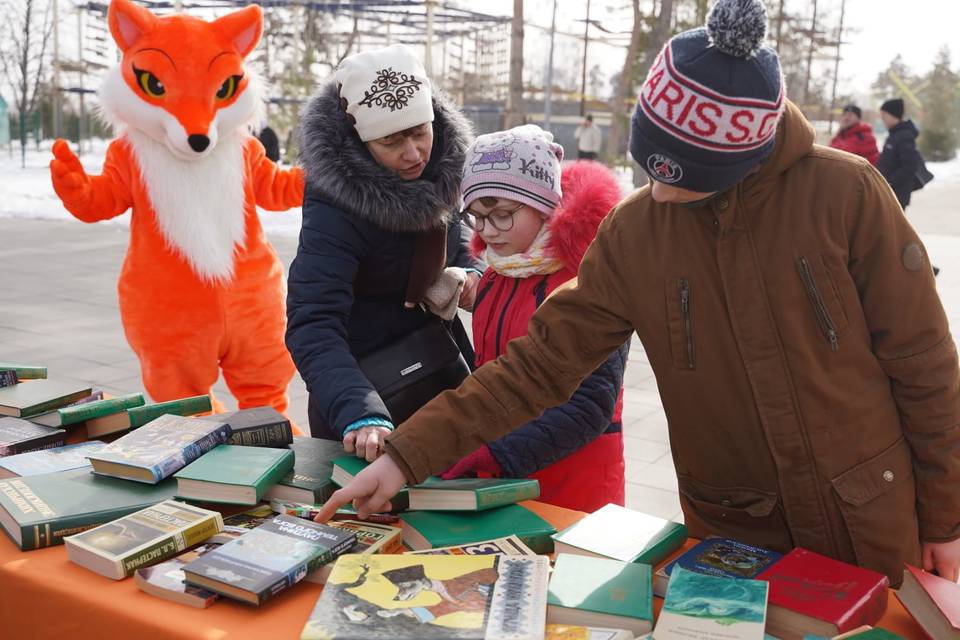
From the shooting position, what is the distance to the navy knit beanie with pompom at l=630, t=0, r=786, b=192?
1311 millimetres

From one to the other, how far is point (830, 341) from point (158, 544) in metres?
1.16

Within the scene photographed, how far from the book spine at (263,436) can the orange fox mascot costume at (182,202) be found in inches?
62.3

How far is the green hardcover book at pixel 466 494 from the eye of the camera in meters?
1.64

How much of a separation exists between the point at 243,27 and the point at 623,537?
290 cm

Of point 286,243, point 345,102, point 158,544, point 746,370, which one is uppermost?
point 345,102

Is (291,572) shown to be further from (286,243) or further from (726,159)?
(286,243)

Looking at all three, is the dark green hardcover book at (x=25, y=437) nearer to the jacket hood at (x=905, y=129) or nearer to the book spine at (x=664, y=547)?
the book spine at (x=664, y=547)

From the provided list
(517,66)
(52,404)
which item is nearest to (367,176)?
(52,404)

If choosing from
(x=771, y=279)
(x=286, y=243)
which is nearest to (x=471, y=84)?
(x=286, y=243)

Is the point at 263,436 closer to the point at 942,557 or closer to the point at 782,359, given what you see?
the point at 782,359

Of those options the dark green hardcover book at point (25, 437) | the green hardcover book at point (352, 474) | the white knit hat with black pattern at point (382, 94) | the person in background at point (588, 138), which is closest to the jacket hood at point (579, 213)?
the white knit hat with black pattern at point (382, 94)

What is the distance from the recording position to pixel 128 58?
3504mm

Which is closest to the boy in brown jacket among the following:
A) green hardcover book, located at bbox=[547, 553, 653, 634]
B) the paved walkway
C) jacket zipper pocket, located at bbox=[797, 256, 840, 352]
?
jacket zipper pocket, located at bbox=[797, 256, 840, 352]

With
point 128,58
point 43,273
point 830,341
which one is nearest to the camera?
point 830,341
